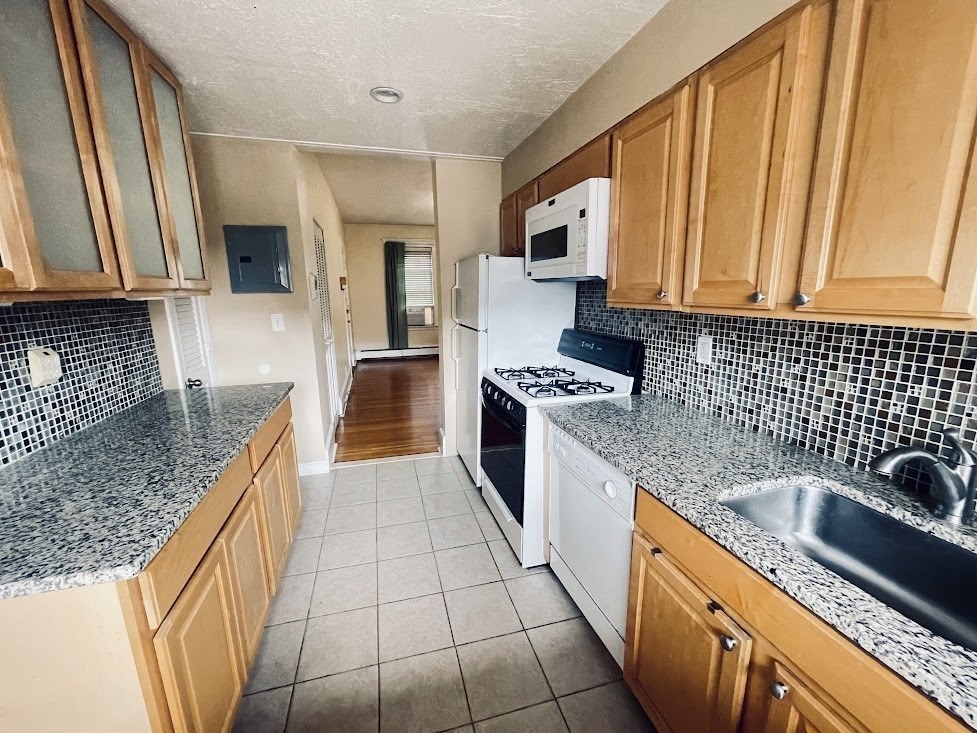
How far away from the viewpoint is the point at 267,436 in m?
1.81

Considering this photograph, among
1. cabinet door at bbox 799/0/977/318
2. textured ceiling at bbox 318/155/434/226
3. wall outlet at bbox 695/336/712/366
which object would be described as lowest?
wall outlet at bbox 695/336/712/366

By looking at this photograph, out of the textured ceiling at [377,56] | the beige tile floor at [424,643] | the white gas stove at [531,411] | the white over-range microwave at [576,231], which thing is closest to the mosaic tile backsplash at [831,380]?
the white gas stove at [531,411]

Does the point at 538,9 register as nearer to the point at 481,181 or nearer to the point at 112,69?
the point at 112,69

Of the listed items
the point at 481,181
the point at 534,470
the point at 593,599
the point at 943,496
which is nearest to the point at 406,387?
the point at 481,181

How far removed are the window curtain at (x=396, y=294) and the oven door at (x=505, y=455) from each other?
527 centimetres

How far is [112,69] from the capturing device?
1.33 m

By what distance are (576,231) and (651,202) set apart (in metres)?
0.38

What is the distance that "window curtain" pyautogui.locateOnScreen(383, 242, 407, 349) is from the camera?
7.07m

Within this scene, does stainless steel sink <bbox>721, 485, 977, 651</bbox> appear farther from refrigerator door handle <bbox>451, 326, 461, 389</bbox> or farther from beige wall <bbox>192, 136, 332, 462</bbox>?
beige wall <bbox>192, 136, 332, 462</bbox>

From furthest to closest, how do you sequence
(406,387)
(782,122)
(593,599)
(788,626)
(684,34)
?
(406,387) → (593,599) → (684,34) → (782,122) → (788,626)

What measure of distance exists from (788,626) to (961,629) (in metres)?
0.41

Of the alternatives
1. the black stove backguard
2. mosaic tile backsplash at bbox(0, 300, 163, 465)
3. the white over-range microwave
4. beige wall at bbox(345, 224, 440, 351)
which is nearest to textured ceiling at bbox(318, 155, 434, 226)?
beige wall at bbox(345, 224, 440, 351)

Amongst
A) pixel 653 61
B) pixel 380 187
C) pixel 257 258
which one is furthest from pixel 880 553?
pixel 380 187

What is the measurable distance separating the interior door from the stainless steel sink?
1.69 metres
